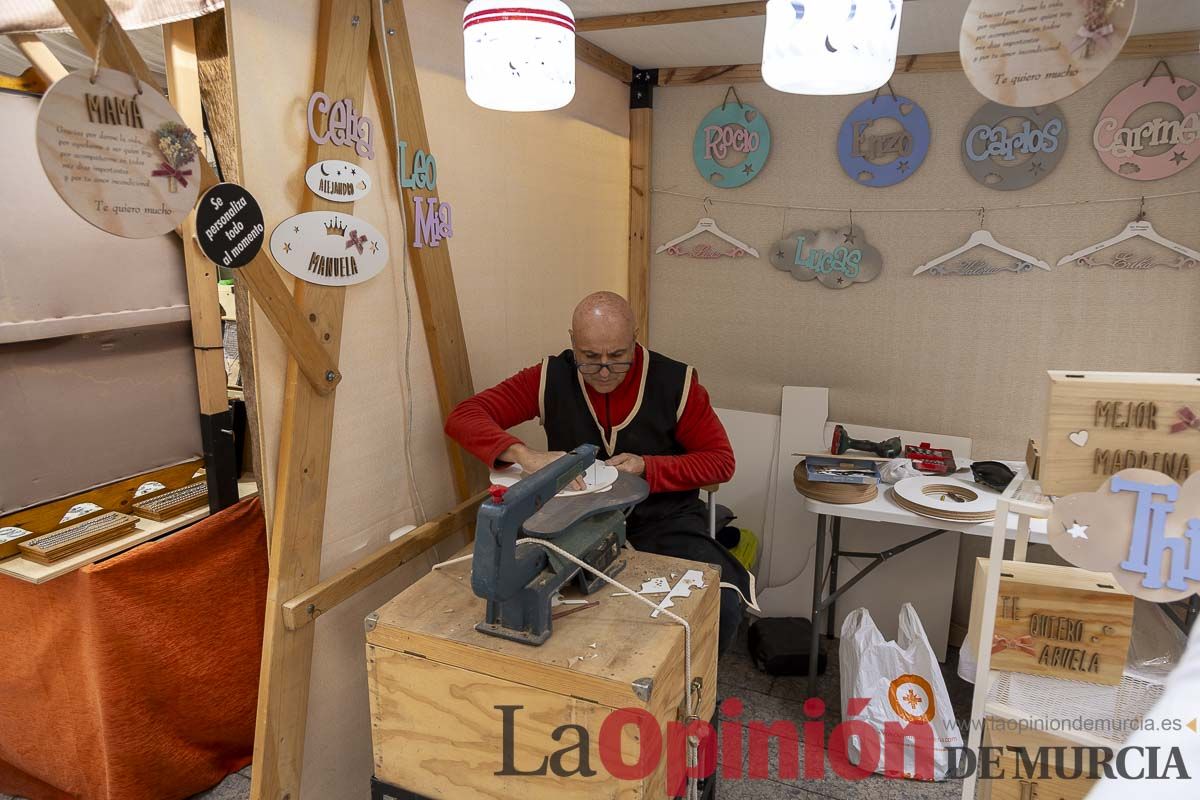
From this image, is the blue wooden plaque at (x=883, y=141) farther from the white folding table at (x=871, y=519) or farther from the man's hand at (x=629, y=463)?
the man's hand at (x=629, y=463)

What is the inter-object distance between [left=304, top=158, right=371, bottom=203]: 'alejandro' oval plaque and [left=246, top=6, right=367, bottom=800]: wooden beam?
0.02 m

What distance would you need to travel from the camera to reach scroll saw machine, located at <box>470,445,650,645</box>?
155 centimetres

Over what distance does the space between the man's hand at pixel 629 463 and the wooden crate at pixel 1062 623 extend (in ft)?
3.40

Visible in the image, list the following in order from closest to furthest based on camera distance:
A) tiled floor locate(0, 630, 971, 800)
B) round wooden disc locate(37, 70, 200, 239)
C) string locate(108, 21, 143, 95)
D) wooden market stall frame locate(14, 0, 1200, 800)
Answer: round wooden disc locate(37, 70, 200, 239) < string locate(108, 21, 143, 95) < wooden market stall frame locate(14, 0, 1200, 800) < tiled floor locate(0, 630, 971, 800)

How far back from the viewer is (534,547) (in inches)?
65.1

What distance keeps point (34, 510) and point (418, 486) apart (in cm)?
109

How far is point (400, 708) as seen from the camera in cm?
173

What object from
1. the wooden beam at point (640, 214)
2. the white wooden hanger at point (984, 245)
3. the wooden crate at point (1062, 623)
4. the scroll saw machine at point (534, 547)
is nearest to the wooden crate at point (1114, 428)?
the wooden crate at point (1062, 623)

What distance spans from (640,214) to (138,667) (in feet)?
9.03

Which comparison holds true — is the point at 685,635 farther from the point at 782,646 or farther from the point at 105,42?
the point at 782,646

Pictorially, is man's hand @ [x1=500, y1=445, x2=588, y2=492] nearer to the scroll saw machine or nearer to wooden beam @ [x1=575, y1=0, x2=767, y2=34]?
the scroll saw machine

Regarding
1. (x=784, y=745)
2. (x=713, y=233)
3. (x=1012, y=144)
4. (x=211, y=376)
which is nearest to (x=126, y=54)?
(x=211, y=376)

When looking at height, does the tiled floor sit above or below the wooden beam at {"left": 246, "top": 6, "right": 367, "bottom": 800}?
below

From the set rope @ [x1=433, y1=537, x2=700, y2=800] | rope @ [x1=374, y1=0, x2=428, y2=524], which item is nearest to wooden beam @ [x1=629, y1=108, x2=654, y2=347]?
rope @ [x1=374, y1=0, x2=428, y2=524]
